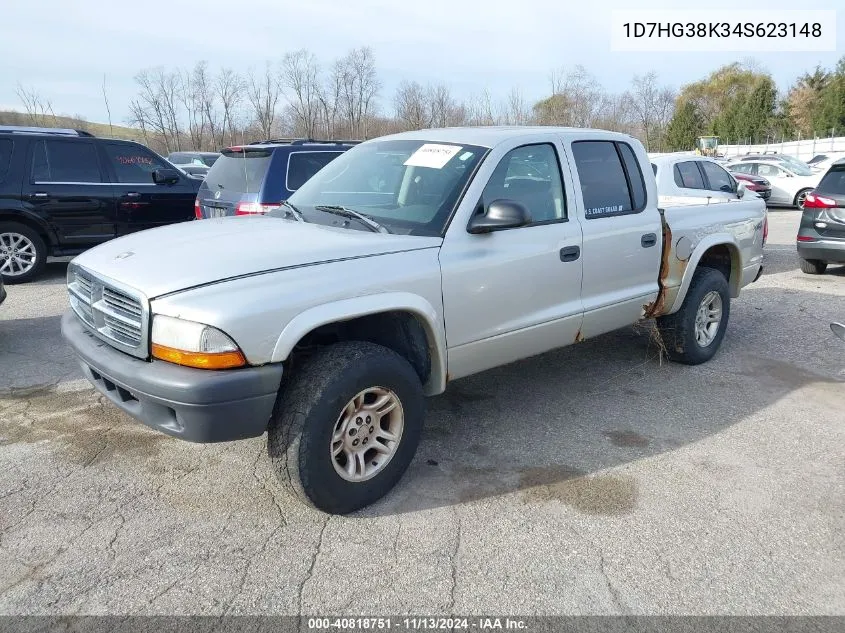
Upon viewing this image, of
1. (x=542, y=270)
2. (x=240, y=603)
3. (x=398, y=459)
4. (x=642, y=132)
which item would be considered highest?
(x=642, y=132)

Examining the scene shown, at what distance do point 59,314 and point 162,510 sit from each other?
14.7ft

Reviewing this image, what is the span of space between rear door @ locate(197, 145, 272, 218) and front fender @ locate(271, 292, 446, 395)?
4.39 meters

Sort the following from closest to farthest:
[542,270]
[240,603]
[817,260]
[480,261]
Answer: [240,603]
[480,261]
[542,270]
[817,260]

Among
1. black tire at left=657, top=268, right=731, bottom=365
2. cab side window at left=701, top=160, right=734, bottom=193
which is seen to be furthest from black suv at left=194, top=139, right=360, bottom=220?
cab side window at left=701, top=160, right=734, bottom=193

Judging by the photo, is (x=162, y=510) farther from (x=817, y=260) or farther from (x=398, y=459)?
(x=817, y=260)

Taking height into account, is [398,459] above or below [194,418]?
below

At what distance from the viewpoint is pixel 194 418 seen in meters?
2.70

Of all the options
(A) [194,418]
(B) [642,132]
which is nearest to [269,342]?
(A) [194,418]

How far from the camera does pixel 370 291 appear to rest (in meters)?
3.08

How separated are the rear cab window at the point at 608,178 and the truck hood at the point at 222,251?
1457mm

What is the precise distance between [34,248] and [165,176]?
79.1 inches

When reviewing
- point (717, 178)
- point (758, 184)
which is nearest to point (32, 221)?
point (717, 178)

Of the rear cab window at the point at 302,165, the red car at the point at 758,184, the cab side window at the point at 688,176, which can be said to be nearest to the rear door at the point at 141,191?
the rear cab window at the point at 302,165

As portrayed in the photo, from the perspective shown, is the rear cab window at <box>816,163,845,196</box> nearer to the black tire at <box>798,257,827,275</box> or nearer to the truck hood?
the black tire at <box>798,257,827,275</box>
